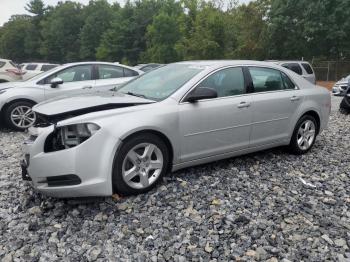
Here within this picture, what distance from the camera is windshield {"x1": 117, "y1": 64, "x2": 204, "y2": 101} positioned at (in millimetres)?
4562

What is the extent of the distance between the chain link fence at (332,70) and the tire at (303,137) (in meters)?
26.5

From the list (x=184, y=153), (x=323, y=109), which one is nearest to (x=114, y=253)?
(x=184, y=153)

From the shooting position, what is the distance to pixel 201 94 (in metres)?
4.32

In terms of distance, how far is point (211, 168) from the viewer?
5.05 meters

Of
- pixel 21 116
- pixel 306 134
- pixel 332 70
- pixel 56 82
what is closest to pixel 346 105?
pixel 306 134

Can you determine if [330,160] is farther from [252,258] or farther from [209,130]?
[252,258]

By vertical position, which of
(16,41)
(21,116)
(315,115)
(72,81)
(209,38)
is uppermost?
(16,41)

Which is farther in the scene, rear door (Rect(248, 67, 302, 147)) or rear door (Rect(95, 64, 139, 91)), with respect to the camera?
rear door (Rect(95, 64, 139, 91))

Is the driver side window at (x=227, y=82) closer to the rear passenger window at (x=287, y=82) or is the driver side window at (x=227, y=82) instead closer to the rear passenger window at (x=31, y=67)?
the rear passenger window at (x=287, y=82)

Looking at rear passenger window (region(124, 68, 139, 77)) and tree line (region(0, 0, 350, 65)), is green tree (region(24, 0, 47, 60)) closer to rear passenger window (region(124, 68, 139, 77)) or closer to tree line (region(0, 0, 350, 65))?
tree line (region(0, 0, 350, 65))

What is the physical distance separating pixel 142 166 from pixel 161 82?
1.26 m

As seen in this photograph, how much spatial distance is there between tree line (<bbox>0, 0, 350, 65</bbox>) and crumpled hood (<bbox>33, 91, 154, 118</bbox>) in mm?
22879

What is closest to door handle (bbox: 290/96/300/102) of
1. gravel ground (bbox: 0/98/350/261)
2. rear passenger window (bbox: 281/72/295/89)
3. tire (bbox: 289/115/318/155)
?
rear passenger window (bbox: 281/72/295/89)

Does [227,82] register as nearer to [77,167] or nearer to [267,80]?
[267,80]
